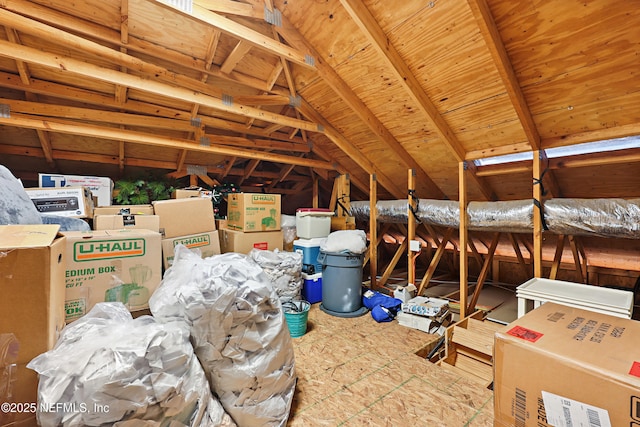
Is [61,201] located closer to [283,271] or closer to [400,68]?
[283,271]

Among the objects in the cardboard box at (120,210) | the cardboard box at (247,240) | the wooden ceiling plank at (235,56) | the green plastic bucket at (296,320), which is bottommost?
the green plastic bucket at (296,320)

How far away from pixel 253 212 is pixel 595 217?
3.17 meters

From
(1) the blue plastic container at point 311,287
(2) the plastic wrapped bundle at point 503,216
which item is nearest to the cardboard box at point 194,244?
(1) the blue plastic container at point 311,287

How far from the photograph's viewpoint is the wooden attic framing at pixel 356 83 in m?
1.79

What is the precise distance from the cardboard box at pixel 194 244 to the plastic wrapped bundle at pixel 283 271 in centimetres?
41

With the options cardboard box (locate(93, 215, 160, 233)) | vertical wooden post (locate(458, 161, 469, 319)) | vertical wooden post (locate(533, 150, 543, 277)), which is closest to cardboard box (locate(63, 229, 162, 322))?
cardboard box (locate(93, 215, 160, 233))

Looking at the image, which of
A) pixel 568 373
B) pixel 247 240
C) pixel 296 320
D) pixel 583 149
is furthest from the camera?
pixel 247 240

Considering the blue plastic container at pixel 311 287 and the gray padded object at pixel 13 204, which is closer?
the gray padded object at pixel 13 204

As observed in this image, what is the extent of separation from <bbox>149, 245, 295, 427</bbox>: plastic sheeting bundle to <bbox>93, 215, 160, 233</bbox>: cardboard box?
3.44 feet

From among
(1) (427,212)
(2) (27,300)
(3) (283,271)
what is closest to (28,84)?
(2) (27,300)

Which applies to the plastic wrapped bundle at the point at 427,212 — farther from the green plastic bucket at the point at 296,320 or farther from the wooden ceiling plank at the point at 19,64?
the wooden ceiling plank at the point at 19,64

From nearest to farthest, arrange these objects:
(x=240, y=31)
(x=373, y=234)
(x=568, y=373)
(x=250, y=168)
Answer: (x=568, y=373)
(x=240, y=31)
(x=373, y=234)
(x=250, y=168)

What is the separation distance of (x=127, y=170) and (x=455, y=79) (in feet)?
13.9

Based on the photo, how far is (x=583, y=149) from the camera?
7.64 ft
